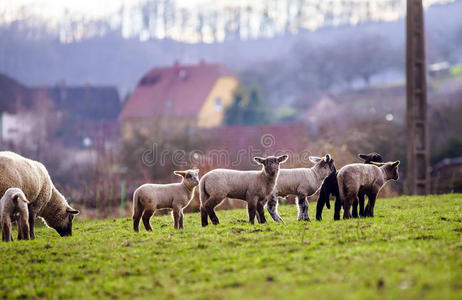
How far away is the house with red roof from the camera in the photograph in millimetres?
74075

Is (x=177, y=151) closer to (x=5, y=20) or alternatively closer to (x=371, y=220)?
(x=371, y=220)

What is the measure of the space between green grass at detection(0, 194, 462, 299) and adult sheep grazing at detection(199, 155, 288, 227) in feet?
1.94

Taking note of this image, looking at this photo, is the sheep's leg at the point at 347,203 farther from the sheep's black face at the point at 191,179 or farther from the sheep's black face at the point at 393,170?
the sheep's black face at the point at 191,179

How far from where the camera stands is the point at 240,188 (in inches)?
533

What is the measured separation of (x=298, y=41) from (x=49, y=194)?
287ft

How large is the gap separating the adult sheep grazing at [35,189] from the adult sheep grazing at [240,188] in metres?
3.22

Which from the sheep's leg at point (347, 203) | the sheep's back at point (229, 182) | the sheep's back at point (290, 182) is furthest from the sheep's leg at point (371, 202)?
the sheep's back at point (229, 182)

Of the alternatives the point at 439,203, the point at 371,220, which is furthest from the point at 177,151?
the point at 371,220

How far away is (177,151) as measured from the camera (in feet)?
121

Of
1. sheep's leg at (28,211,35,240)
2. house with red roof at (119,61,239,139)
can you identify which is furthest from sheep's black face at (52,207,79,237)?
house with red roof at (119,61,239,139)

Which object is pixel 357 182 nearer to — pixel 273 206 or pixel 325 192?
pixel 325 192

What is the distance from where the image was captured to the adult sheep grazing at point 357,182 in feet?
43.4

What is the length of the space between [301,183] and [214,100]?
Result: 6346 centimetres

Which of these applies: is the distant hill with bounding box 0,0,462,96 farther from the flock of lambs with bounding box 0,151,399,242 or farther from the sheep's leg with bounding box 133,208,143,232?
→ the sheep's leg with bounding box 133,208,143,232
